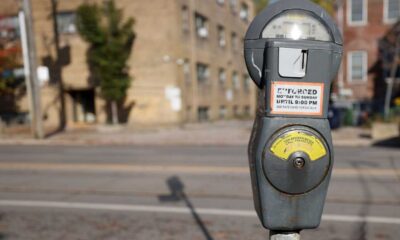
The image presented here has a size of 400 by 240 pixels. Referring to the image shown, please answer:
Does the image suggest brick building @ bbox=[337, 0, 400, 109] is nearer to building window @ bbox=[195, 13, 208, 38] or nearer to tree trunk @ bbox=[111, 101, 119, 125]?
building window @ bbox=[195, 13, 208, 38]

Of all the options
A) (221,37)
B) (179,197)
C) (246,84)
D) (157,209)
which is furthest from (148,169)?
(246,84)

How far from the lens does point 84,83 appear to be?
20797 mm

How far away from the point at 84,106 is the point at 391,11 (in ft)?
76.3

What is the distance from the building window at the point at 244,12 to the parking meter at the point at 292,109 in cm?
3161

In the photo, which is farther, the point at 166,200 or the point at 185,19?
the point at 185,19

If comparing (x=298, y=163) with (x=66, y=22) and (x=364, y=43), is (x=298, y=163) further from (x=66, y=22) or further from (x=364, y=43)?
(x=364, y=43)

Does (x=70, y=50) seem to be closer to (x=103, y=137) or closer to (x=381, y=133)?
(x=103, y=137)

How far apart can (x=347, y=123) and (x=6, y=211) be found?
1721cm

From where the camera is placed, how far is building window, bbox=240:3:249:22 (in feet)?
105

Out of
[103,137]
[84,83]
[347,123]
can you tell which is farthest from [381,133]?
[84,83]

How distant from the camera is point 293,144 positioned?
1687mm

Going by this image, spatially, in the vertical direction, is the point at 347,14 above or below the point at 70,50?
above

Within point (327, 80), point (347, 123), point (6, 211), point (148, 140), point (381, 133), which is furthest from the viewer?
point (347, 123)

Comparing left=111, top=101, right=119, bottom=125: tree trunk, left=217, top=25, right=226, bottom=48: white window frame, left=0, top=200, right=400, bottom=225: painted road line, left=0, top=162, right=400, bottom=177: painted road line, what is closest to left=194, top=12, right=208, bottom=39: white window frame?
left=217, top=25, right=226, bottom=48: white window frame
